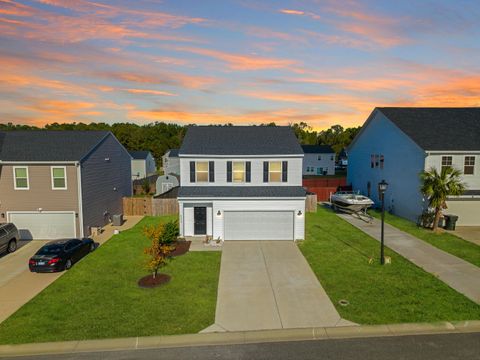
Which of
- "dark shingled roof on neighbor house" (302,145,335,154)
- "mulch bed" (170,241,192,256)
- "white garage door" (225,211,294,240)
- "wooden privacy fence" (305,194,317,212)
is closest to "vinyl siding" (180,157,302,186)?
"white garage door" (225,211,294,240)

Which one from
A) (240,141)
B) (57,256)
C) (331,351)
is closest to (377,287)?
(331,351)

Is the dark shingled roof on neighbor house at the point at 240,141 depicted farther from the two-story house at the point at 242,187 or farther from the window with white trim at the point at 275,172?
the window with white trim at the point at 275,172

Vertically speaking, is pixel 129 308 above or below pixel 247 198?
below

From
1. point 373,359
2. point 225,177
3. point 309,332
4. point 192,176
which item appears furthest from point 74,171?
point 373,359

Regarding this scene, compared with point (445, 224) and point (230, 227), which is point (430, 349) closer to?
point (230, 227)

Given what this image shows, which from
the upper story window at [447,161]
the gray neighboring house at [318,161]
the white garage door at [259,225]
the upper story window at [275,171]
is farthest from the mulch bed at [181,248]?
the gray neighboring house at [318,161]

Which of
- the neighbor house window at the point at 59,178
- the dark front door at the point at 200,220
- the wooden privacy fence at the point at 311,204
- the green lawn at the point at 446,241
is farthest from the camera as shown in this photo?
the wooden privacy fence at the point at 311,204
